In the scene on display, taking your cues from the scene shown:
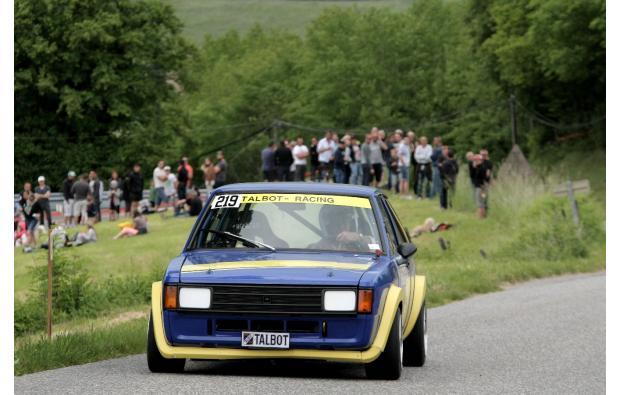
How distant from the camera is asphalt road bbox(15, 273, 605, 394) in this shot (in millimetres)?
9922

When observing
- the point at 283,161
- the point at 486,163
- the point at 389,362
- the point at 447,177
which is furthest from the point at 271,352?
the point at 283,161

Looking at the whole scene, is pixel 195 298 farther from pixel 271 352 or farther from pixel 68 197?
pixel 68 197

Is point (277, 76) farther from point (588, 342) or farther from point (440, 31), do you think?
point (588, 342)

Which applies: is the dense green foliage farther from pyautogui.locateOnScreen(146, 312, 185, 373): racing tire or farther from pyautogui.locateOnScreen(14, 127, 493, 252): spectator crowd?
pyautogui.locateOnScreen(146, 312, 185, 373): racing tire

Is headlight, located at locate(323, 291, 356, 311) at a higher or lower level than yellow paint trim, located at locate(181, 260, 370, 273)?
lower

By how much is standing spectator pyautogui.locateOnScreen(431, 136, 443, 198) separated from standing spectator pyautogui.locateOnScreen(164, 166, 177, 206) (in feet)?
29.7

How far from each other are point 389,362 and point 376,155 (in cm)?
2886

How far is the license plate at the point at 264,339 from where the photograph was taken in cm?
1030

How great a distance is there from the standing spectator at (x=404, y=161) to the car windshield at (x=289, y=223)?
26266 mm

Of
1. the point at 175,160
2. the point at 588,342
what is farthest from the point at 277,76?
the point at 588,342

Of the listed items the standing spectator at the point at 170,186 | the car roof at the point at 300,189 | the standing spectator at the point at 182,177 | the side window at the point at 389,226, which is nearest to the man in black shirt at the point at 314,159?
the standing spectator at the point at 182,177

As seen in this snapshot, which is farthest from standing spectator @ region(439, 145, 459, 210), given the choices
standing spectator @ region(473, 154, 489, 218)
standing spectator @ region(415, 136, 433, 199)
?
standing spectator @ region(473, 154, 489, 218)

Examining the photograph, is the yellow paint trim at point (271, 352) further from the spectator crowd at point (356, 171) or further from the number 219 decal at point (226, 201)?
the spectator crowd at point (356, 171)

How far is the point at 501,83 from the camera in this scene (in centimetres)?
8381
